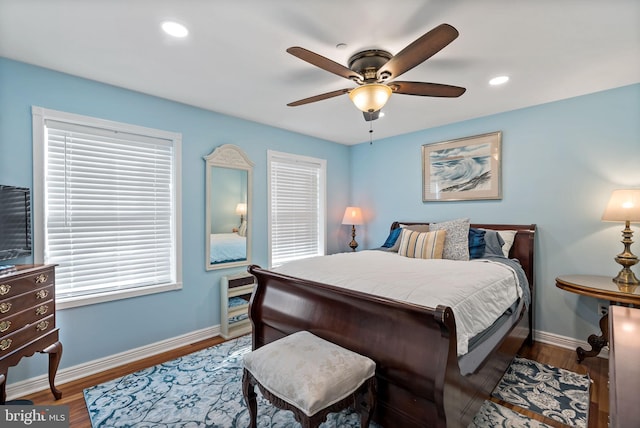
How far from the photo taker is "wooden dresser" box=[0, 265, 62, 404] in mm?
1783

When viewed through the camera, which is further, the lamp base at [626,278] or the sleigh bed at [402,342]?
the lamp base at [626,278]

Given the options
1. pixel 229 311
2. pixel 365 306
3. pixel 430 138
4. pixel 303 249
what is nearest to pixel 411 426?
pixel 365 306

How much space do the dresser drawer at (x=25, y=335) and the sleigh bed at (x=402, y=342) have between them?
1541mm

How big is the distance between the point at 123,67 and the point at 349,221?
3263 mm

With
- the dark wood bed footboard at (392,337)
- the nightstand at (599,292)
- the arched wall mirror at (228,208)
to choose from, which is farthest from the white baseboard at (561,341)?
the arched wall mirror at (228,208)

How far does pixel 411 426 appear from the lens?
1556mm

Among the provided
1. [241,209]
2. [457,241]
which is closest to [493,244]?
[457,241]

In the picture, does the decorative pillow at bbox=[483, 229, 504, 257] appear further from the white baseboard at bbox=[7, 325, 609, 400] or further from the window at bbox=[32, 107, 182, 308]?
the window at bbox=[32, 107, 182, 308]

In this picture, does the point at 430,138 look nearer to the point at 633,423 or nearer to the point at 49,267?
the point at 633,423

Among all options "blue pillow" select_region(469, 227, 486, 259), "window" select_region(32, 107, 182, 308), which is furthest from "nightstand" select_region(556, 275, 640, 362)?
"window" select_region(32, 107, 182, 308)

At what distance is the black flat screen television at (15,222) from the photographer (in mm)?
1985

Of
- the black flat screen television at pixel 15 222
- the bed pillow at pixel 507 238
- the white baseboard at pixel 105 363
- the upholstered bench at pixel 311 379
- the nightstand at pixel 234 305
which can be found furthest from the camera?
the nightstand at pixel 234 305

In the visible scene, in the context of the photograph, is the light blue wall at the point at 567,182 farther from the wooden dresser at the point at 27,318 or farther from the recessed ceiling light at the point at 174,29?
the wooden dresser at the point at 27,318

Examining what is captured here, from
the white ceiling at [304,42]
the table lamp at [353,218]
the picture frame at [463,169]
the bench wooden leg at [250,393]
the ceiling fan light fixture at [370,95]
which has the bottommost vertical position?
the bench wooden leg at [250,393]
